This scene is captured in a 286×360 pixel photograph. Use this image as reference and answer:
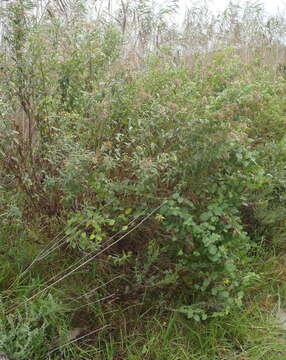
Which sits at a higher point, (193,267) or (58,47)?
(58,47)

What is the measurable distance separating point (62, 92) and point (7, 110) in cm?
41

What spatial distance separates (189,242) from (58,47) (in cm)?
138

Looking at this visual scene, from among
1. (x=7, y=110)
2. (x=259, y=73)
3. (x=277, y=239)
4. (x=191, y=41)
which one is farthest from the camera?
(x=191, y=41)

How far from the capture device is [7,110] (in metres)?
2.04

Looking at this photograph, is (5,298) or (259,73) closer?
(5,298)

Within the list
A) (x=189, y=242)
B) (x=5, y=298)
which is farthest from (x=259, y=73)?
(x=5, y=298)

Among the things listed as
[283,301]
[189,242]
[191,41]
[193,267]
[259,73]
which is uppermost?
[191,41]

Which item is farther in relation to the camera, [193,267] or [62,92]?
[62,92]

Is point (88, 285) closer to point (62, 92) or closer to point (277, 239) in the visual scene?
point (62, 92)

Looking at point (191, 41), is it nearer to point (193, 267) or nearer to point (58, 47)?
point (58, 47)

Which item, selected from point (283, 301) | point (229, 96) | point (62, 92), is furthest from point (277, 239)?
point (62, 92)

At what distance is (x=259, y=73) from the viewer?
3668 millimetres

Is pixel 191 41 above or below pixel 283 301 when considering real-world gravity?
above

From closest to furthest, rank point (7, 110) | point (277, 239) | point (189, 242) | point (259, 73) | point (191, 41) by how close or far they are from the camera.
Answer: point (189, 242)
point (7, 110)
point (277, 239)
point (259, 73)
point (191, 41)
